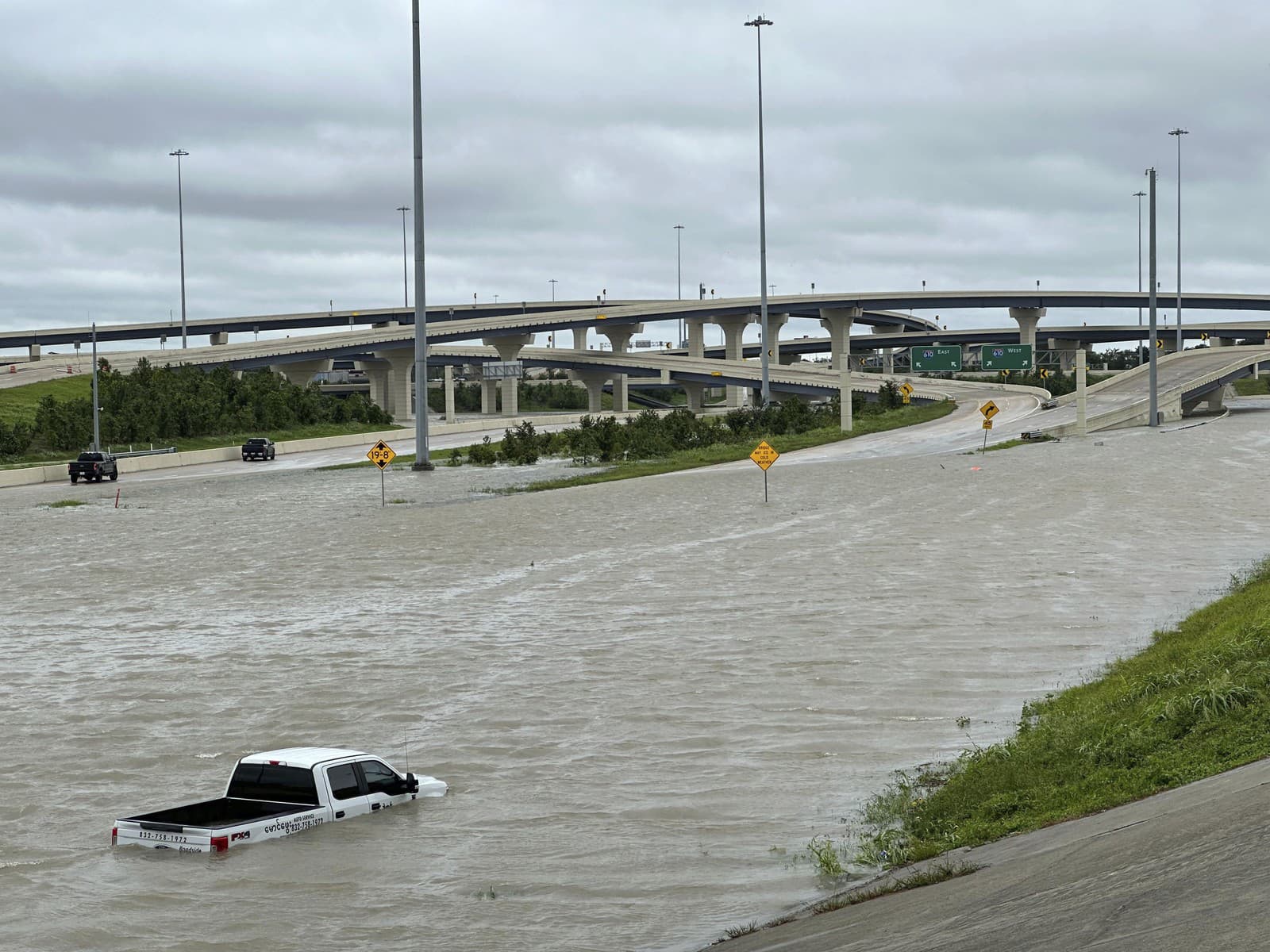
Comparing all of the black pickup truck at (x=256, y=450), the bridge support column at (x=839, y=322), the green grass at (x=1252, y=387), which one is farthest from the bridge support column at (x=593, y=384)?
the black pickup truck at (x=256, y=450)

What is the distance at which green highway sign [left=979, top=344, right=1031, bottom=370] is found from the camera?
141 meters

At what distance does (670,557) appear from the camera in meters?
38.9

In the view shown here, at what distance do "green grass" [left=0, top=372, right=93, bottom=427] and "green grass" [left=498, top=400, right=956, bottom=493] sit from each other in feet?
128

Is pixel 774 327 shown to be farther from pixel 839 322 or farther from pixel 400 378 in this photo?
pixel 400 378

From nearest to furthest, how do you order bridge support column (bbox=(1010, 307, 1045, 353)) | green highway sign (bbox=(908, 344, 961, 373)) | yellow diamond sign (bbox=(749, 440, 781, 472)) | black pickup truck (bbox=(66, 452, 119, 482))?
yellow diamond sign (bbox=(749, 440, 781, 472)) < black pickup truck (bbox=(66, 452, 119, 482)) < green highway sign (bbox=(908, 344, 961, 373)) < bridge support column (bbox=(1010, 307, 1045, 353))

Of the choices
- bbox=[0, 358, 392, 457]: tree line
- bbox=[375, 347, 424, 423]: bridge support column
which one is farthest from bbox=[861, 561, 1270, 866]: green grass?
bbox=[375, 347, 424, 423]: bridge support column

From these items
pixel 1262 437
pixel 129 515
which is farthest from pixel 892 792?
pixel 1262 437

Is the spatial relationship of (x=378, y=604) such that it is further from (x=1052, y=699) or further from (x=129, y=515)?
(x=129, y=515)

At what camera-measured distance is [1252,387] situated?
142m

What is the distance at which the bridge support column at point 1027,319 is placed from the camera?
570 feet

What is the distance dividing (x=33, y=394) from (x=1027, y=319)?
368 ft

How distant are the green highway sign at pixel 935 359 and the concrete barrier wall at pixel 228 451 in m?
31.9

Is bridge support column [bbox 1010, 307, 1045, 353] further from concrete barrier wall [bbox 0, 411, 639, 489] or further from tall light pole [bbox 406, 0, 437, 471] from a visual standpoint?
tall light pole [bbox 406, 0, 437, 471]

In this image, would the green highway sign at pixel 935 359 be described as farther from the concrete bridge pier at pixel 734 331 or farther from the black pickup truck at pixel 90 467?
the black pickup truck at pixel 90 467
